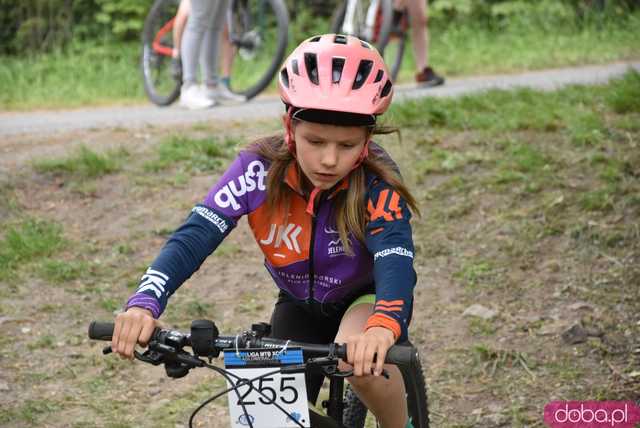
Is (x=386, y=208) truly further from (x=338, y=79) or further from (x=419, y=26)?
(x=419, y=26)

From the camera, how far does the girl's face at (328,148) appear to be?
3.20m

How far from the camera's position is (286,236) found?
11.5 ft

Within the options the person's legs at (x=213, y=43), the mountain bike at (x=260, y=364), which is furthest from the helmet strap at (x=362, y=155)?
the person's legs at (x=213, y=43)

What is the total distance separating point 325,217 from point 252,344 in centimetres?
75

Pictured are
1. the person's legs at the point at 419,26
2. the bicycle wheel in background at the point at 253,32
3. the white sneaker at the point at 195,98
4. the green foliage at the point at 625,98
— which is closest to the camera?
the green foliage at the point at 625,98

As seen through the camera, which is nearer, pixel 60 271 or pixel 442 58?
pixel 60 271

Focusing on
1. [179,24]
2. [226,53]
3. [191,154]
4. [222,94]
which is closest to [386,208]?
[191,154]

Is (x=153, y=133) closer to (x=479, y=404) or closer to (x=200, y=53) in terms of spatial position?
(x=200, y=53)

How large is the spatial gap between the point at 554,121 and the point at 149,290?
17.2 ft

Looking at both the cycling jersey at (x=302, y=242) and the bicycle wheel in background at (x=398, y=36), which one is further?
the bicycle wheel in background at (x=398, y=36)

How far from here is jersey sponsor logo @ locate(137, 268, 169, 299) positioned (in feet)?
10.2

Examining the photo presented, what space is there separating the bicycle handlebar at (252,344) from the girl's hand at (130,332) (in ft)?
0.08

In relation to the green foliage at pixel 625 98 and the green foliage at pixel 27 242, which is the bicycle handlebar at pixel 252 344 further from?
the green foliage at pixel 625 98

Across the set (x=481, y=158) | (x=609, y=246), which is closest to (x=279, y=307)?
(x=609, y=246)
